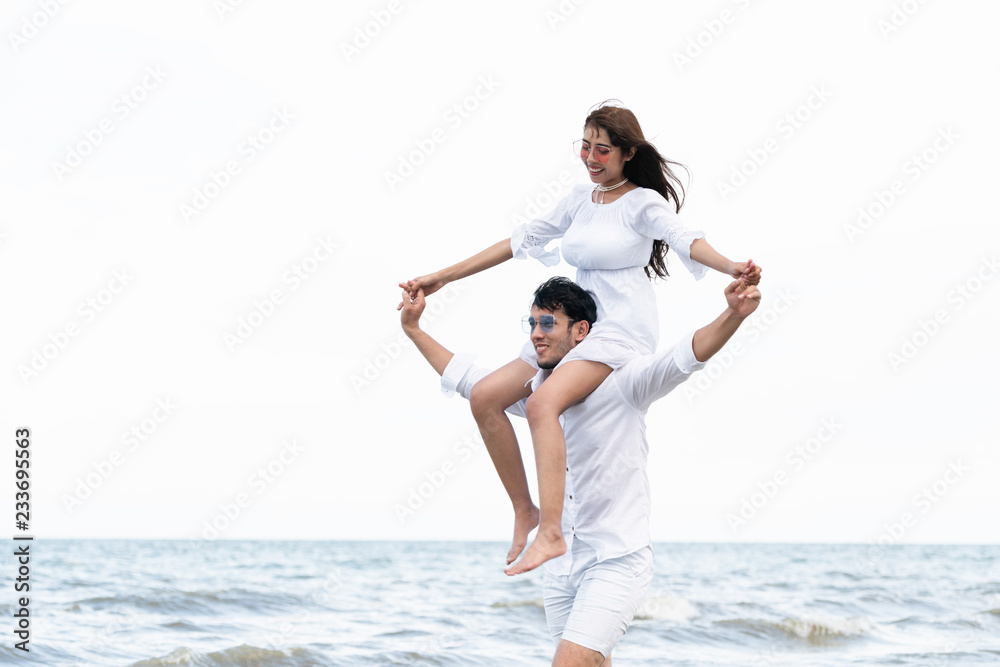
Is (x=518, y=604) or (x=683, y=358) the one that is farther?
(x=518, y=604)

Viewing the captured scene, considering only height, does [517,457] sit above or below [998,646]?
below

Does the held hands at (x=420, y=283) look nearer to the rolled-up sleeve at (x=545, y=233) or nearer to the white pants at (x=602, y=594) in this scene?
the rolled-up sleeve at (x=545, y=233)

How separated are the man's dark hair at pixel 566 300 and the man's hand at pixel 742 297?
762 millimetres

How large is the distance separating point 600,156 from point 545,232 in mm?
465

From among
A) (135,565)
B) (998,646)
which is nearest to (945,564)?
(998,646)

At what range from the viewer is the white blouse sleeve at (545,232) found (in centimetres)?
418

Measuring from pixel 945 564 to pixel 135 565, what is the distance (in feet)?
81.4

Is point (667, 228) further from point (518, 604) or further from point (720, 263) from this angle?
point (518, 604)

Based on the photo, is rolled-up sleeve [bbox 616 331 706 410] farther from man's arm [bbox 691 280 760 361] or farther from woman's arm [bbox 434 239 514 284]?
woman's arm [bbox 434 239 514 284]

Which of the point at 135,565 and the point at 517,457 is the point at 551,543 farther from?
the point at 135,565

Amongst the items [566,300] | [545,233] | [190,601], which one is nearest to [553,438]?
[566,300]

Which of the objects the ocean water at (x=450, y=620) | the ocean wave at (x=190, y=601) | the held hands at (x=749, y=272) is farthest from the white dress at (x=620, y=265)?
the ocean wave at (x=190, y=601)

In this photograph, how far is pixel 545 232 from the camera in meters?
4.25

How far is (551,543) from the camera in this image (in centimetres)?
360
